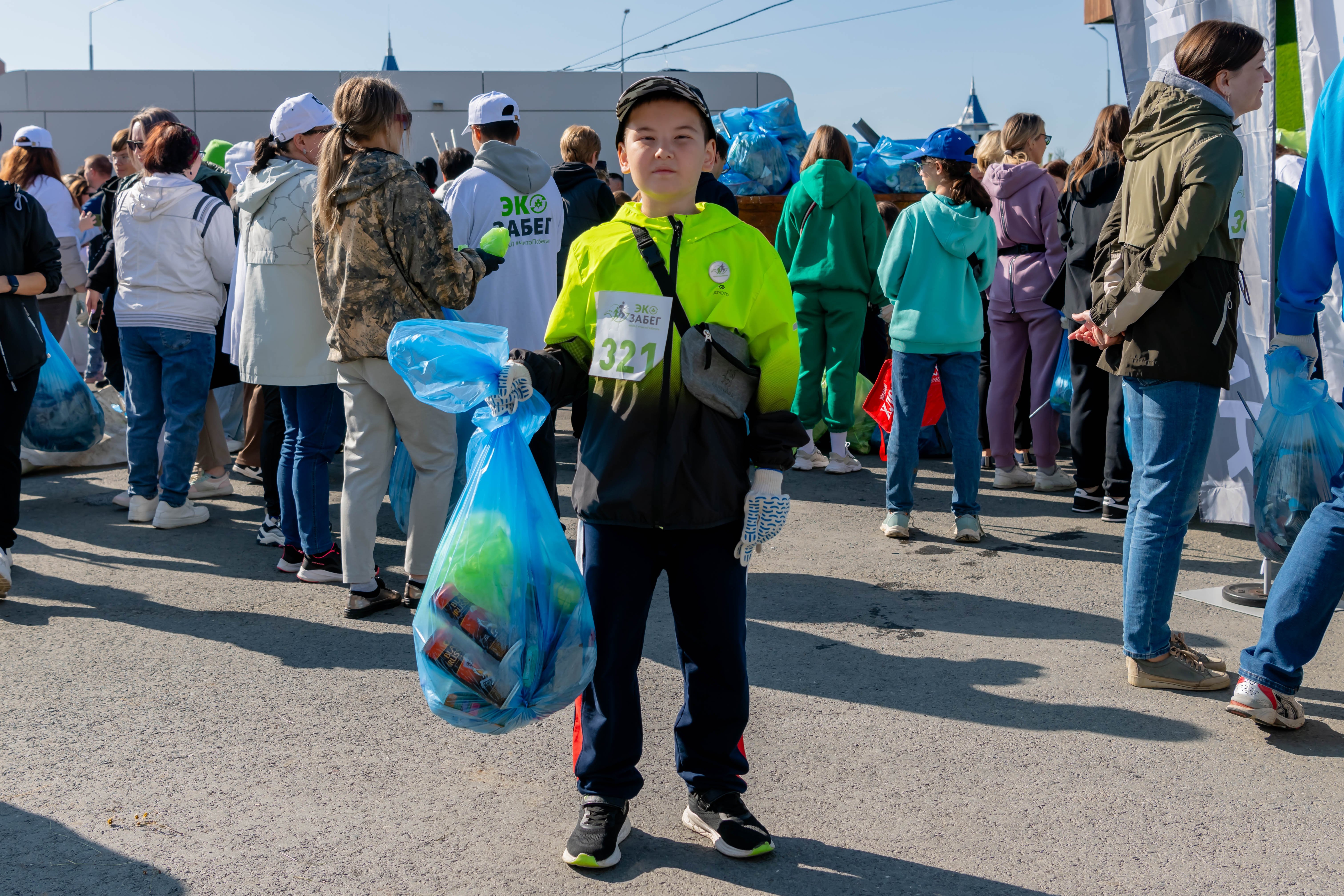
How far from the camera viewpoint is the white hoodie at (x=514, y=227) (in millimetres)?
5129

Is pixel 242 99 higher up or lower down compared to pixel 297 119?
higher up

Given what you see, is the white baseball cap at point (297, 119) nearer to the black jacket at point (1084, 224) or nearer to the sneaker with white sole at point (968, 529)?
the sneaker with white sole at point (968, 529)

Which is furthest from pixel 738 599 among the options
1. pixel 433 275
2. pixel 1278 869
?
pixel 433 275

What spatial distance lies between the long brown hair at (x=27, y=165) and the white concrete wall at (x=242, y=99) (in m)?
16.9

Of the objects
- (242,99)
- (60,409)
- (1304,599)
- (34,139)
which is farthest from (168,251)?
(242,99)

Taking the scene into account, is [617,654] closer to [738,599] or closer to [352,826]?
[738,599]

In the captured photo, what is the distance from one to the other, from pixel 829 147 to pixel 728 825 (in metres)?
5.12

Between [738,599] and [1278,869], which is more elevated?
[738,599]

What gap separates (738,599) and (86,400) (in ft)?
16.3

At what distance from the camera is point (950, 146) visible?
220 inches

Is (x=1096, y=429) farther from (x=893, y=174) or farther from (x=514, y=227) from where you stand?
(x=893, y=174)

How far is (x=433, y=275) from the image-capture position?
4.34 m

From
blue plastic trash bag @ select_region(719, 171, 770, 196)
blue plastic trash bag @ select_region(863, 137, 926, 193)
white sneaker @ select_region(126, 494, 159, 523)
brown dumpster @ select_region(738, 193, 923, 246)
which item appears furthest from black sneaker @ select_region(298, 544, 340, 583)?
blue plastic trash bag @ select_region(863, 137, 926, 193)

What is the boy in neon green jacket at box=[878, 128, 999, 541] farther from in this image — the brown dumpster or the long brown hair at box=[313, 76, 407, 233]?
the brown dumpster
